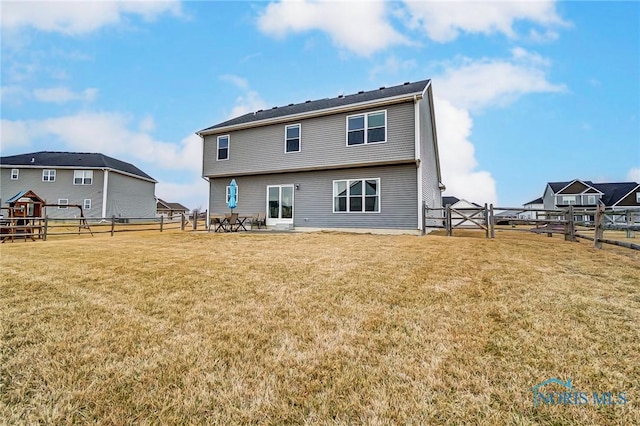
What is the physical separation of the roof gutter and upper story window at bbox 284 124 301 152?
417mm

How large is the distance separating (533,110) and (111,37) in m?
25.5

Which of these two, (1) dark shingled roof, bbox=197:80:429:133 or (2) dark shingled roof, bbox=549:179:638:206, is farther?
(2) dark shingled roof, bbox=549:179:638:206

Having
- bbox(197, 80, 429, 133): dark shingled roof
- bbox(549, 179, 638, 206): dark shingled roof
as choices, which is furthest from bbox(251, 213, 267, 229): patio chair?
bbox(549, 179, 638, 206): dark shingled roof

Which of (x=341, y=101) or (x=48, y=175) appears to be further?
(x=48, y=175)

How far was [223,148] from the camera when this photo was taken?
15781 mm

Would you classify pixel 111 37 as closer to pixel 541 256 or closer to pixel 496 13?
pixel 496 13

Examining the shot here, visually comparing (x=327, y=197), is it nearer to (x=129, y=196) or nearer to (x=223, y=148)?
(x=223, y=148)

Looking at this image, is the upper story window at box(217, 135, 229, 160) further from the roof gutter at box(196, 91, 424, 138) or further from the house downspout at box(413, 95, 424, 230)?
the house downspout at box(413, 95, 424, 230)

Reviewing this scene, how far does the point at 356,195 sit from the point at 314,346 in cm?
1069

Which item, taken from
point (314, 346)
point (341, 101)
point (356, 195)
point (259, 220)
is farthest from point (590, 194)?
point (314, 346)

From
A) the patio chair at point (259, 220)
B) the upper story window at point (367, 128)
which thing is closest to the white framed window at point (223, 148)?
the patio chair at point (259, 220)

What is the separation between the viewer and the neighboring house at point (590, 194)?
37.2m

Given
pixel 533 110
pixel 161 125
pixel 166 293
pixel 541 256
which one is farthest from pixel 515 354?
pixel 161 125

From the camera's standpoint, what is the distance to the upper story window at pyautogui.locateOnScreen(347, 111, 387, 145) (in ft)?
39.7
